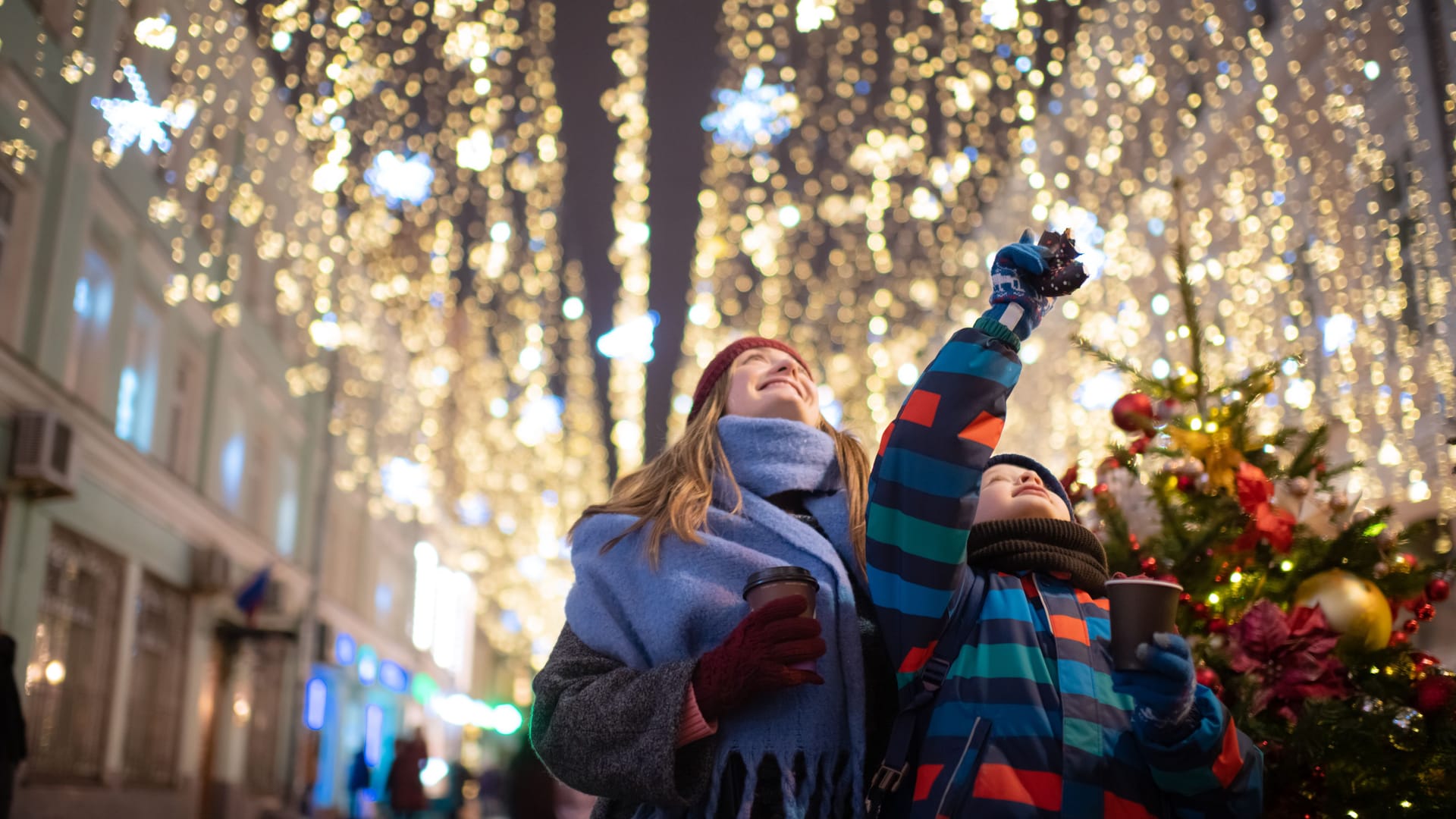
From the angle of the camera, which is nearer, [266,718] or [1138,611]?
[1138,611]

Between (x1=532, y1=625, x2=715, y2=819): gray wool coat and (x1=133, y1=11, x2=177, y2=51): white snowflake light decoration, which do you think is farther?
(x1=133, y1=11, x2=177, y2=51): white snowflake light decoration

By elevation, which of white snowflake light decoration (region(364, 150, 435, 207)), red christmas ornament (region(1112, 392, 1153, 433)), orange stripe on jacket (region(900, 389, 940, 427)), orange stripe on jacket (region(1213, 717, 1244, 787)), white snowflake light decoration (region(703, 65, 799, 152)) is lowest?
orange stripe on jacket (region(1213, 717, 1244, 787))

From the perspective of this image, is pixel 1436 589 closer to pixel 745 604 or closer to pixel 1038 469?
pixel 1038 469

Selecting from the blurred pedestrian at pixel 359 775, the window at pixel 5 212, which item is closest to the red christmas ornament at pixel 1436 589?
the window at pixel 5 212

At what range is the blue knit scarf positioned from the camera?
2375 millimetres

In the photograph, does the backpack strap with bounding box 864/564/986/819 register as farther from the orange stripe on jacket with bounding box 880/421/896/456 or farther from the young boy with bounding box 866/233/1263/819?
the orange stripe on jacket with bounding box 880/421/896/456

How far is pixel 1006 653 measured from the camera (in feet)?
7.61

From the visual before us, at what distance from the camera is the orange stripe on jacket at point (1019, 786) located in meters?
2.15

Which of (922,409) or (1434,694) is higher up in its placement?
(922,409)

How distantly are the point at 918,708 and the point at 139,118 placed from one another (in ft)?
42.7

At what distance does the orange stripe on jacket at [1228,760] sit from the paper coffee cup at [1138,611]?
0.27 metres

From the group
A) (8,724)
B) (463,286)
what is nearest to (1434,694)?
(8,724)

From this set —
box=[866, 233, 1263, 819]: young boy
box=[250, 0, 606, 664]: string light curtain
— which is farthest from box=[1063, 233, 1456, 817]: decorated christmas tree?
box=[250, 0, 606, 664]: string light curtain

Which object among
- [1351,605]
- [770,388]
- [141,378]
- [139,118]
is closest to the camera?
[770,388]
